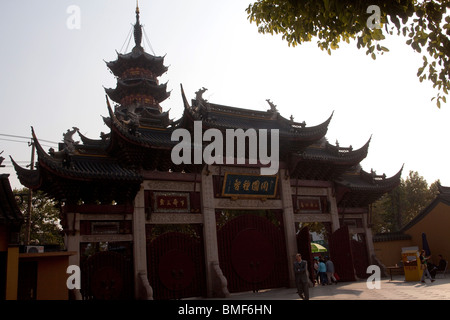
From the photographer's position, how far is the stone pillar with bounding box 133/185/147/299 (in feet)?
38.5

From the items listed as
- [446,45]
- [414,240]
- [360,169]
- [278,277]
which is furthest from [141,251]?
[414,240]

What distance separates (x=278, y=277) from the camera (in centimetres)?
1467

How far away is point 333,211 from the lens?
16.3 meters

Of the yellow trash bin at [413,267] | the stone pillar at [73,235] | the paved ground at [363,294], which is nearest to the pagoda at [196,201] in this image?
the stone pillar at [73,235]

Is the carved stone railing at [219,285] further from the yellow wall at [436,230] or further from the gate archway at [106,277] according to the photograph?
the yellow wall at [436,230]

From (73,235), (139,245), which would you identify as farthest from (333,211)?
(73,235)

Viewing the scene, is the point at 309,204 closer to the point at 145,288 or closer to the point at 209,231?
the point at 209,231

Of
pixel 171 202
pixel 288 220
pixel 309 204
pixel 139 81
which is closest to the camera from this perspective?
pixel 171 202

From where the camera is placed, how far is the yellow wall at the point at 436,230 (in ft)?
62.9

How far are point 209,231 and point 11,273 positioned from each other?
6.27m

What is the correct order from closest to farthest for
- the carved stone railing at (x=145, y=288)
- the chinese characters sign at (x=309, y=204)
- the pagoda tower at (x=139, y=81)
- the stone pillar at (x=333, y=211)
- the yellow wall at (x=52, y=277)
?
1. the yellow wall at (x=52, y=277)
2. the carved stone railing at (x=145, y=288)
3. the chinese characters sign at (x=309, y=204)
4. the stone pillar at (x=333, y=211)
5. the pagoda tower at (x=139, y=81)

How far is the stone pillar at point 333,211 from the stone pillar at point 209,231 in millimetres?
5335

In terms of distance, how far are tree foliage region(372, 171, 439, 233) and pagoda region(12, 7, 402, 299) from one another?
1988 cm
